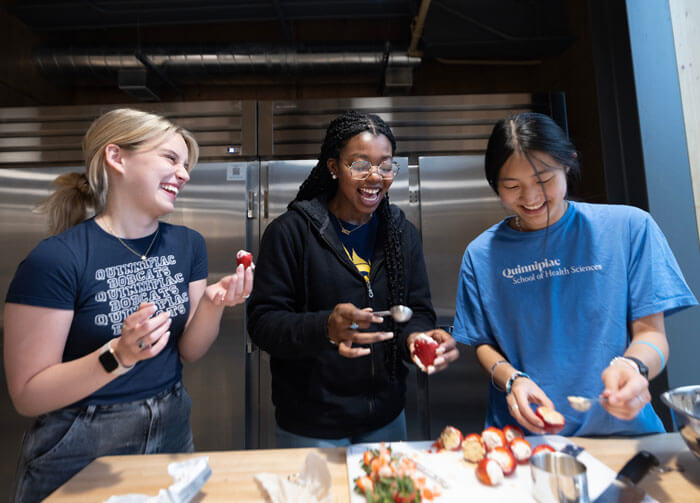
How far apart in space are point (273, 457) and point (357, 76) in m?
3.23

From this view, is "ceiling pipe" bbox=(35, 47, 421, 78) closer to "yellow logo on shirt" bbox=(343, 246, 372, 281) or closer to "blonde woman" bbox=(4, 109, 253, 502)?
"blonde woman" bbox=(4, 109, 253, 502)

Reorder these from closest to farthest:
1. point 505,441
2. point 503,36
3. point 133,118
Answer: point 505,441
point 133,118
point 503,36

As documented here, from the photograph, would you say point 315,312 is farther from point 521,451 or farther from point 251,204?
point 251,204

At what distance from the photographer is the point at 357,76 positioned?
354 centimetres

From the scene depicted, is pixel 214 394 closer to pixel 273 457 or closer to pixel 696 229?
pixel 273 457

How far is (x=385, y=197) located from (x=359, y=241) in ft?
0.64

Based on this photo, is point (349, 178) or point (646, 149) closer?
point (349, 178)

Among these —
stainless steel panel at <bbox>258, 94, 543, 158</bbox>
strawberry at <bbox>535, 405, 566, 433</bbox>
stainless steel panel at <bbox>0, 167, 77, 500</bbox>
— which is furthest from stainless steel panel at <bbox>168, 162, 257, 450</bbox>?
strawberry at <bbox>535, 405, 566, 433</bbox>

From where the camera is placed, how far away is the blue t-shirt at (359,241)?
1.44 meters

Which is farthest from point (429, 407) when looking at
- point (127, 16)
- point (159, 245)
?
point (127, 16)

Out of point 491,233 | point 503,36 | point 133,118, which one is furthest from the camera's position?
point 503,36

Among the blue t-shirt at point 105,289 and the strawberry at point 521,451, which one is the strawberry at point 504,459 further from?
the blue t-shirt at point 105,289

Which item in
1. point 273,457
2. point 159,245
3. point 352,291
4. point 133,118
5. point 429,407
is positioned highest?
point 133,118

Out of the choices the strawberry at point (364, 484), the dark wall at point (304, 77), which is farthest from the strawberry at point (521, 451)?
the dark wall at point (304, 77)
